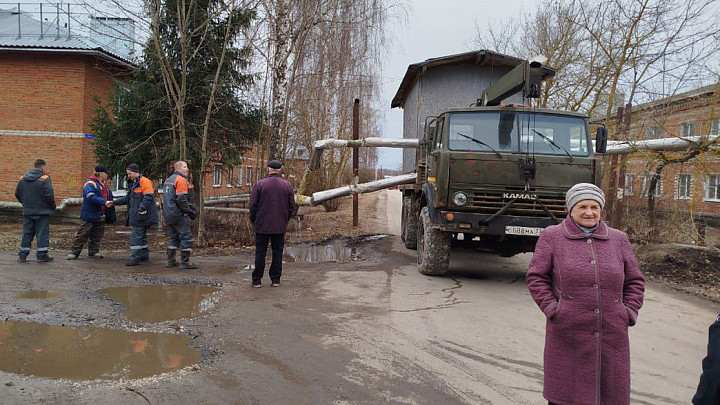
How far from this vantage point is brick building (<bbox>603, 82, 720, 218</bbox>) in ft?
31.6

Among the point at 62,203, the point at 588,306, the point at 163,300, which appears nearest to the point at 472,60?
the point at 163,300

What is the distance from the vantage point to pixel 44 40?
18312mm

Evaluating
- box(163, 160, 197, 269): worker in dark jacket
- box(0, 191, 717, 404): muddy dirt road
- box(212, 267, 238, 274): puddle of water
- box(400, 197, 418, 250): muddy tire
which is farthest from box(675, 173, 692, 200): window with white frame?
box(163, 160, 197, 269): worker in dark jacket

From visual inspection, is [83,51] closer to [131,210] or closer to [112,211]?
[112,211]

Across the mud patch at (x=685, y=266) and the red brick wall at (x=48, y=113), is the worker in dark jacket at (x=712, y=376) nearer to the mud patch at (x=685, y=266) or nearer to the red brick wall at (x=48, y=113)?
the mud patch at (x=685, y=266)

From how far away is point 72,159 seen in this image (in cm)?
1780

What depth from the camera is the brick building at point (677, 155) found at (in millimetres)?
9633

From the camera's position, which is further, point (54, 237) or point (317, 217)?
point (317, 217)

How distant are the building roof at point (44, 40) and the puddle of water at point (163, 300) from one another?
10984 mm

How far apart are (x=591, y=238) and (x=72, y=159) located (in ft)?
61.8

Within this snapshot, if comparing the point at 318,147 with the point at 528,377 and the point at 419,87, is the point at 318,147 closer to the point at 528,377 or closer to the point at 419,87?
the point at 419,87

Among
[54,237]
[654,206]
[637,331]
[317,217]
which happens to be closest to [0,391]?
[637,331]

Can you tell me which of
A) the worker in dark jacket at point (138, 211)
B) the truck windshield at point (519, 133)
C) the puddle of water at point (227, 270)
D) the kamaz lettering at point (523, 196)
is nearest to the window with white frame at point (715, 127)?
the truck windshield at point (519, 133)

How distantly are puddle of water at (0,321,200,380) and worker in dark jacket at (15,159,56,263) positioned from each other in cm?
407
